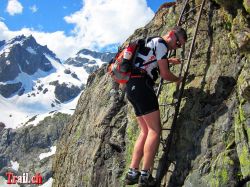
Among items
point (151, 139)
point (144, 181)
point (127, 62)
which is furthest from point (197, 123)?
point (127, 62)

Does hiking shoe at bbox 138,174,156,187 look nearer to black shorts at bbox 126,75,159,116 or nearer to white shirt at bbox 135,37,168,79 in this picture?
black shorts at bbox 126,75,159,116

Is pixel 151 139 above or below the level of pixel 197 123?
below

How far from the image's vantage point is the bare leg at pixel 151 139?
1105cm

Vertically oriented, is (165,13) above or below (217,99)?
above

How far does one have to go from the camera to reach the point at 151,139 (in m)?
11.2

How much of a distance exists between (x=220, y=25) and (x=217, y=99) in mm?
3123

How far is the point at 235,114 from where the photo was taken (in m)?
10.6

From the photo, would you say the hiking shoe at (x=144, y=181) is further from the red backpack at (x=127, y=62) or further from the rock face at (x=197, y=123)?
the red backpack at (x=127, y=62)

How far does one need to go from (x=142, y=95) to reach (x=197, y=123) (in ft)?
6.08

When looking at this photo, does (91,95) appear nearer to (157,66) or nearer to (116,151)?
(116,151)

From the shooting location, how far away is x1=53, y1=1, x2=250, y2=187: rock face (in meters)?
10.2

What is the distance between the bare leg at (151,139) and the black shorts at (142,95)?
178mm

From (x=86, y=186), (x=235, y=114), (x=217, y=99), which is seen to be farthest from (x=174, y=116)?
(x=86, y=186)

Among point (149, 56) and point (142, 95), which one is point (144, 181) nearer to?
point (142, 95)
